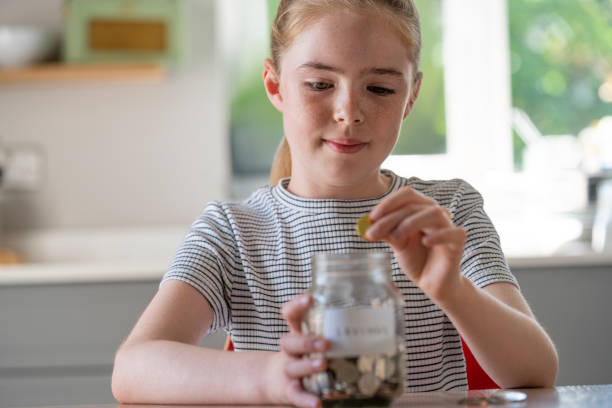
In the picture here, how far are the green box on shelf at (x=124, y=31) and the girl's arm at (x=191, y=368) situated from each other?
2108mm

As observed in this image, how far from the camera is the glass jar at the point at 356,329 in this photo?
1.96 feet

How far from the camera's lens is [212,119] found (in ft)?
10.0

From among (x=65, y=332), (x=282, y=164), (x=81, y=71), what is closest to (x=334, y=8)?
(x=282, y=164)

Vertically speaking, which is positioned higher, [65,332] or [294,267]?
[294,267]

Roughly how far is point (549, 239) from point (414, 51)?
81.0 inches

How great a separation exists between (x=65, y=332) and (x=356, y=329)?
1544 millimetres

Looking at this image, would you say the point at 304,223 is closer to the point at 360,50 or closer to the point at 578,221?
the point at 360,50

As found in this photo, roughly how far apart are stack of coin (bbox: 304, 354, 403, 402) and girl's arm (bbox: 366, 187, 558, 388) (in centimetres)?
13

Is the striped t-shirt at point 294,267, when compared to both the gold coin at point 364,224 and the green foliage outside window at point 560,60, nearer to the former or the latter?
the gold coin at point 364,224

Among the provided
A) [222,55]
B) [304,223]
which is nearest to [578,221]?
[222,55]

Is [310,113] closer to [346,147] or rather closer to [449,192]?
[346,147]

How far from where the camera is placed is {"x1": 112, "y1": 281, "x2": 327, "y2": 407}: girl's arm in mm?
647

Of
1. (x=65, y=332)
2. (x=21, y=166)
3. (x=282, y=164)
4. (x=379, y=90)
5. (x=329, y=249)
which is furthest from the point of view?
(x=21, y=166)

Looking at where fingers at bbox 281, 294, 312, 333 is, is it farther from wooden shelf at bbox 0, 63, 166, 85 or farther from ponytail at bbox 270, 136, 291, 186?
wooden shelf at bbox 0, 63, 166, 85
